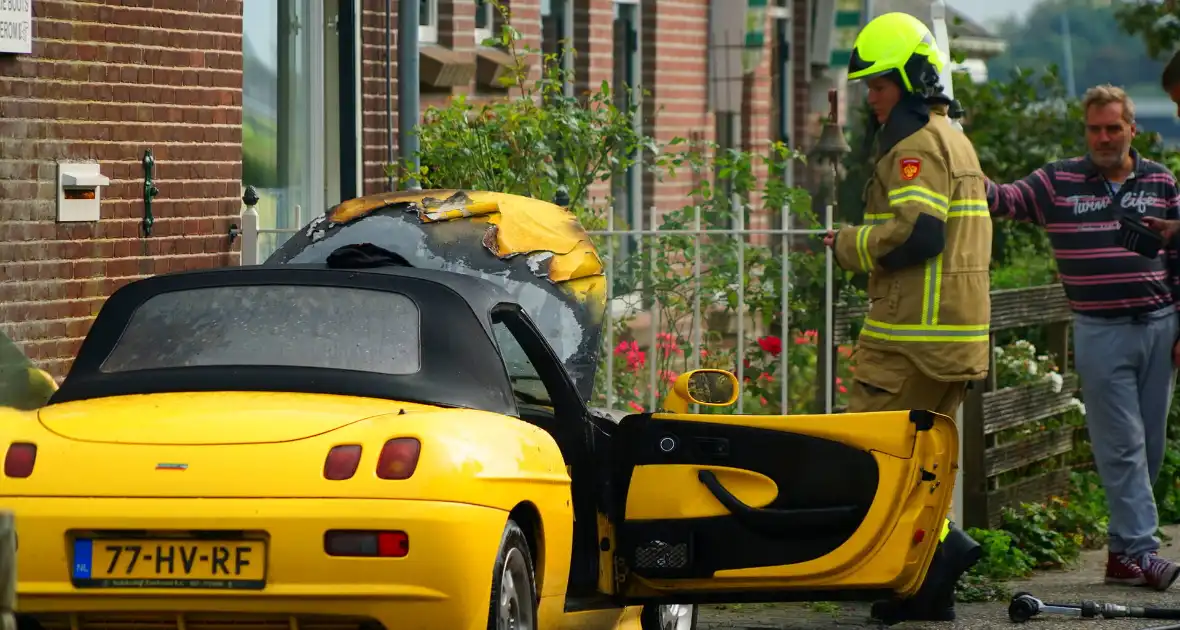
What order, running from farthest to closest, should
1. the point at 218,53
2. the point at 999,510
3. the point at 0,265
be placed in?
the point at 218,53, the point at 999,510, the point at 0,265

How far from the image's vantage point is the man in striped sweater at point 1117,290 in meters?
8.90

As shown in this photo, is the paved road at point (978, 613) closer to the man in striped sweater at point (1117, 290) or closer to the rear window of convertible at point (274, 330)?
the man in striped sweater at point (1117, 290)

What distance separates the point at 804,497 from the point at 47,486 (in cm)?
228

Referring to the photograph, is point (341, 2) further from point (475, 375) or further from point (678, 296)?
point (475, 375)

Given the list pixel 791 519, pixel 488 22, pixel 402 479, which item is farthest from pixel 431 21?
pixel 402 479

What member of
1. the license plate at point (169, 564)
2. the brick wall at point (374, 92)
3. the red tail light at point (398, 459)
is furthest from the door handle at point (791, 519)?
the brick wall at point (374, 92)

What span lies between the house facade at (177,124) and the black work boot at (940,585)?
3.20m

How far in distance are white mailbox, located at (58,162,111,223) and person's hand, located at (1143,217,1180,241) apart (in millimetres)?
4236

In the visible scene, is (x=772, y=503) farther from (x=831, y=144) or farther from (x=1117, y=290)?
(x=831, y=144)

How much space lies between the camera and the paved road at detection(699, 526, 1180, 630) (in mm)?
8117

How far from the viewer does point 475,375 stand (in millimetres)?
5922

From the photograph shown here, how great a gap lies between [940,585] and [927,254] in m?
1.13

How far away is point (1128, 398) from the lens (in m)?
8.99

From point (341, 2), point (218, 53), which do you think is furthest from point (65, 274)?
point (341, 2)
